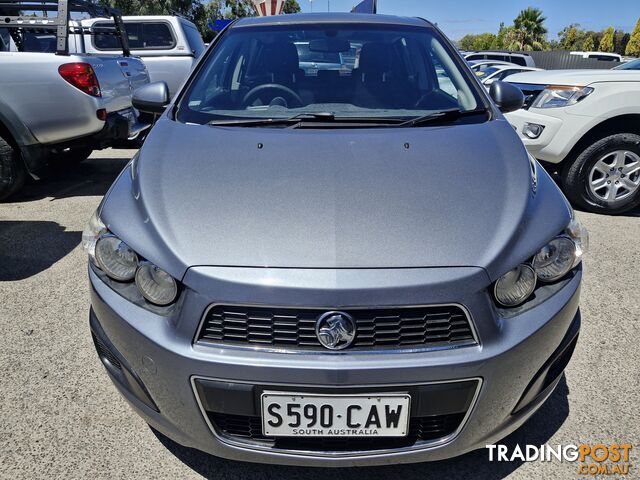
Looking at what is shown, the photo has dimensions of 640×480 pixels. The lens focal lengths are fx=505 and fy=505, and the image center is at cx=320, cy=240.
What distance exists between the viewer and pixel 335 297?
1.40 metres

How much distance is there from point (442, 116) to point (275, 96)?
0.83 metres

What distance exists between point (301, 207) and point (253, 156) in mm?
409

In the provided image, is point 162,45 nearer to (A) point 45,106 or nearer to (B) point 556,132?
(A) point 45,106

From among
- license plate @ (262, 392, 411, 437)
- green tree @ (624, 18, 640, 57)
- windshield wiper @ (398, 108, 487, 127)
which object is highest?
windshield wiper @ (398, 108, 487, 127)

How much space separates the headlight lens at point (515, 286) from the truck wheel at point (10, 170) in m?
4.70

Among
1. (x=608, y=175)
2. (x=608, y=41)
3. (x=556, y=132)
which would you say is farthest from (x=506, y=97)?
(x=608, y=41)

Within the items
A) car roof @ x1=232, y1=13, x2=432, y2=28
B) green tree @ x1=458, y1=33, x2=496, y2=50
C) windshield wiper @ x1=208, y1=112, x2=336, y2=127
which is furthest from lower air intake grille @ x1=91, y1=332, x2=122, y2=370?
green tree @ x1=458, y1=33, x2=496, y2=50

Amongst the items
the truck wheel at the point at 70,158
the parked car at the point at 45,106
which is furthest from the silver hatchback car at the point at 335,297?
the truck wheel at the point at 70,158

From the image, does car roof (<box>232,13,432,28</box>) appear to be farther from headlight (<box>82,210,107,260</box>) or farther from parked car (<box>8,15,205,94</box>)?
parked car (<box>8,15,205,94</box>)

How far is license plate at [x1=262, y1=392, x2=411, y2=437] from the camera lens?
1434 mm

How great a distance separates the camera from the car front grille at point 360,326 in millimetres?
1429

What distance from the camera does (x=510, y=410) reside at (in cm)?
158

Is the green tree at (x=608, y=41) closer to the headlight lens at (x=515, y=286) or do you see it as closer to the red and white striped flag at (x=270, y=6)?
the red and white striped flag at (x=270, y=6)

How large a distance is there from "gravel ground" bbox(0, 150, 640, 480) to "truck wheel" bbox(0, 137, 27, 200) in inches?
54.6
